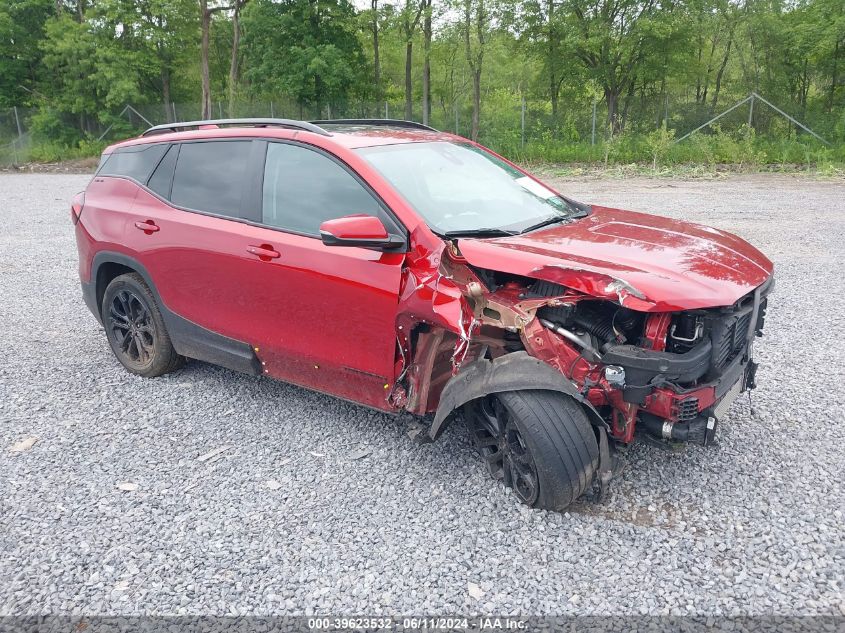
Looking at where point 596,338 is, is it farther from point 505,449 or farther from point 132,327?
point 132,327

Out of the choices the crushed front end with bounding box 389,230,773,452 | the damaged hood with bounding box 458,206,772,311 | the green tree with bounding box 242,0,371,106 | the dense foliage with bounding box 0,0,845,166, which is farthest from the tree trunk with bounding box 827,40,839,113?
the crushed front end with bounding box 389,230,773,452

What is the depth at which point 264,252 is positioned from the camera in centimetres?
371

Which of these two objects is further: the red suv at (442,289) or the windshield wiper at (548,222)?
the windshield wiper at (548,222)

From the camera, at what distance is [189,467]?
3.57m

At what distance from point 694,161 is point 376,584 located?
1896 cm

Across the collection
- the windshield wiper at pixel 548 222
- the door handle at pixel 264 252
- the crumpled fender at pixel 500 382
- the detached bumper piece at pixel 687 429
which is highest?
the windshield wiper at pixel 548 222

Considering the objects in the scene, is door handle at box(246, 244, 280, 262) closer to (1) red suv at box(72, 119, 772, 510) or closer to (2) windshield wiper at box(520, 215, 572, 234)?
(1) red suv at box(72, 119, 772, 510)

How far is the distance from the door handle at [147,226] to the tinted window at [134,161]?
1.18 feet

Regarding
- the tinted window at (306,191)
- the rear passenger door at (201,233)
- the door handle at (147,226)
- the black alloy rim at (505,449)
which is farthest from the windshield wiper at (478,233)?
the door handle at (147,226)

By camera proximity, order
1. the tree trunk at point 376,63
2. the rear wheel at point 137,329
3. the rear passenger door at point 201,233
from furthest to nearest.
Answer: the tree trunk at point 376,63 < the rear wheel at point 137,329 < the rear passenger door at point 201,233

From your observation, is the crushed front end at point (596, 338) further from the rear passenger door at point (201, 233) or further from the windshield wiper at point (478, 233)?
the rear passenger door at point (201, 233)

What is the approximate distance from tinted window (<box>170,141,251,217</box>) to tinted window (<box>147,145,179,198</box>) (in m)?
0.06

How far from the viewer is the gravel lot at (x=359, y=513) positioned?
2578 mm

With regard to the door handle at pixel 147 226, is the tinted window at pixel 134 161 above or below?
above
